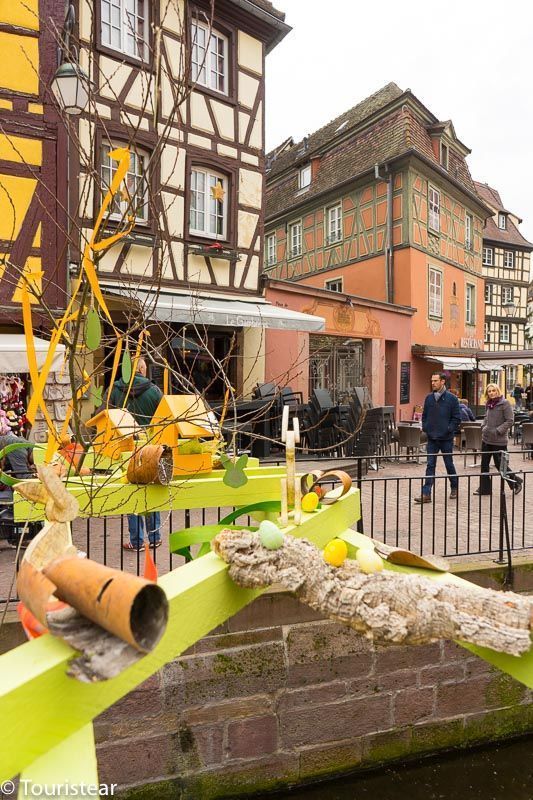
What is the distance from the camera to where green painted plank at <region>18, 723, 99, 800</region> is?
3.67 feet

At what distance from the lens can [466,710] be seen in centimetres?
408

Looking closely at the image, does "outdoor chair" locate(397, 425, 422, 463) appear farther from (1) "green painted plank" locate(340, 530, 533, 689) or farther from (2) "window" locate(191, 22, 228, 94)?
(1) "green painted plank" locate(340, 530, 533, 689)

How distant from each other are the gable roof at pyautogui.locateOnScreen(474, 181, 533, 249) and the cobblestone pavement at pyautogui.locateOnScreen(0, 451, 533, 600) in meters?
26.5

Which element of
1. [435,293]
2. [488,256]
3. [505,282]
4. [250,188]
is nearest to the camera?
[250,188]

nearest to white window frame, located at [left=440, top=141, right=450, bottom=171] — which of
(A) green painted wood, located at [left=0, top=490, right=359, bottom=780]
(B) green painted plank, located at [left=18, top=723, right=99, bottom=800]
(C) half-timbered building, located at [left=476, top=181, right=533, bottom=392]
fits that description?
(C) half-timbered building, located at [left=476, top=181, right=533, bottom=392]

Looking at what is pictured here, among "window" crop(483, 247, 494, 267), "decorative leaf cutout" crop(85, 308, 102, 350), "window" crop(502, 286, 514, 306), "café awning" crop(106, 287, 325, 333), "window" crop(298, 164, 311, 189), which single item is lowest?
"decorative leaf cutout" crop(85, 308, 102, 350)

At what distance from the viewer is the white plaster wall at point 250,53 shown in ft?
38.5

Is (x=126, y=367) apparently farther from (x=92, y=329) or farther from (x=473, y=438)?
(x=473, y=438)

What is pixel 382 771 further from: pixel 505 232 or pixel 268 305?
pixel 505 232

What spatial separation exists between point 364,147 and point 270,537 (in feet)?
68.9

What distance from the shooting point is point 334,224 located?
2116 cm

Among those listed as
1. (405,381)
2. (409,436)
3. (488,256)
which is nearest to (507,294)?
(488,256)

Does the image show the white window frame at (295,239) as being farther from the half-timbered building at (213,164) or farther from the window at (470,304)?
the half-timbered building at (213,164)

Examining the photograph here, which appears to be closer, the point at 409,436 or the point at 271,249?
the point at 409,436
